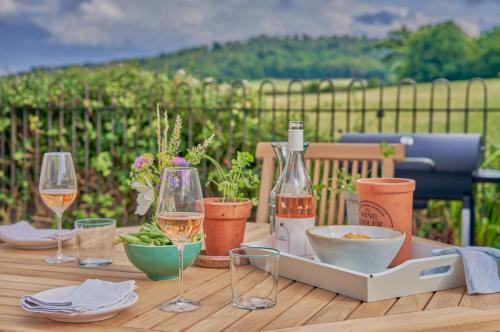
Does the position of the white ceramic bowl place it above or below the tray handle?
above

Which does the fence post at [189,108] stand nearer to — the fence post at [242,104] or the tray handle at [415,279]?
the fence post at [242,104]

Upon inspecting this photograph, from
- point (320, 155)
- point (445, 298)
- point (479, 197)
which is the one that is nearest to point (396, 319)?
point (445, 298)

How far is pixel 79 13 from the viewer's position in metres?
11.6

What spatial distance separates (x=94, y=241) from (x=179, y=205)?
540 mm

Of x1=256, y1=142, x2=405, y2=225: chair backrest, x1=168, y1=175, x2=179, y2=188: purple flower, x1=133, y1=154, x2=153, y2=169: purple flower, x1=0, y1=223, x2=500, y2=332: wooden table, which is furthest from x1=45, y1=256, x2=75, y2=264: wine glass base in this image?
x1=256, y1=142, x2=405, y2=225: chair backrest

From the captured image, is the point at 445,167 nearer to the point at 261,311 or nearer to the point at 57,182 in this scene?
the point at 57,182

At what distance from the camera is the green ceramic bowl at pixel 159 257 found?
162 centimetres

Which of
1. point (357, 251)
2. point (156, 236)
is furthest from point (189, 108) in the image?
point (357, 251)

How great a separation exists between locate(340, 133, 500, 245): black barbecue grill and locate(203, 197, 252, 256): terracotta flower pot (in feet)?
7.20

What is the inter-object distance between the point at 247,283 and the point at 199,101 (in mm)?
4665

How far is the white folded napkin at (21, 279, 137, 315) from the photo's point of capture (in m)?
1.35

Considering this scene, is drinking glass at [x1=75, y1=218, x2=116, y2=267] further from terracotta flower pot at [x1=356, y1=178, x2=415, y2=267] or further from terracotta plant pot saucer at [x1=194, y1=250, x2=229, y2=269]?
terracotta flower pot at [x1=356, y1=178, x2=415, y2=267]

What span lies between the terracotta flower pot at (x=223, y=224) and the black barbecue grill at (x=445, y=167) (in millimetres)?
2194

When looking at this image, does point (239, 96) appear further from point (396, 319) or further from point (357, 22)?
point (357, 22)
